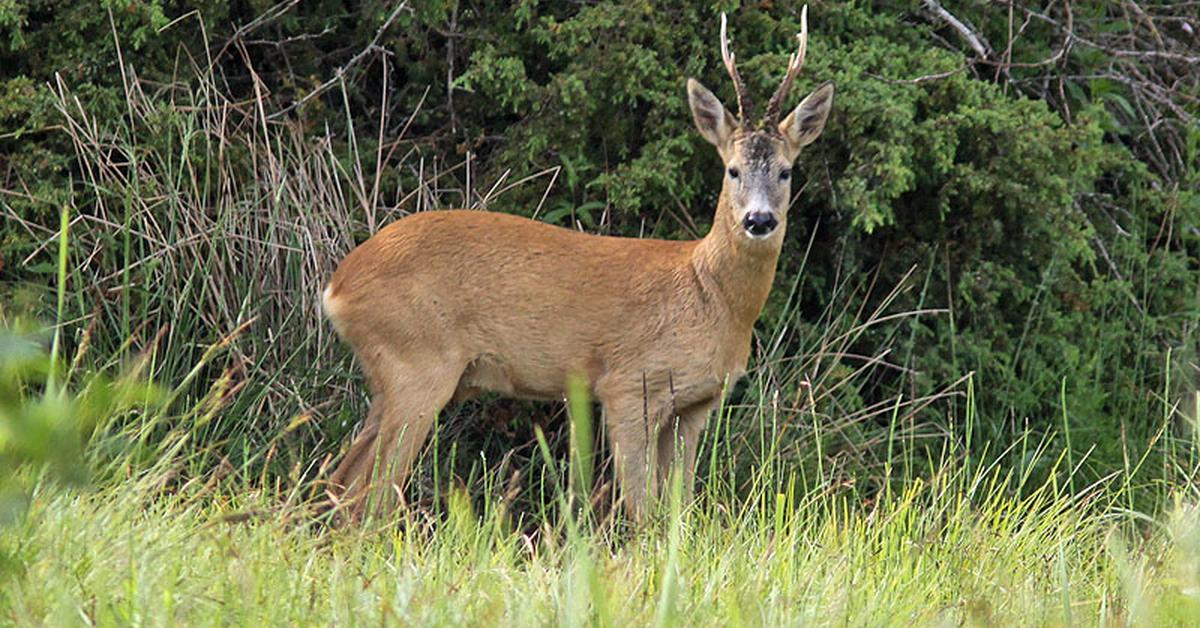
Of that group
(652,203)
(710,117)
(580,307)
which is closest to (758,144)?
(710,117)

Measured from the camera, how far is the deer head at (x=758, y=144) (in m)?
5.78

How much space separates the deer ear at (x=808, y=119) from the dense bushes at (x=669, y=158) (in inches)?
14.0

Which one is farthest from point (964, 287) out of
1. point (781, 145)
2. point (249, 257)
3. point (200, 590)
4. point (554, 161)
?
point (200, 590)

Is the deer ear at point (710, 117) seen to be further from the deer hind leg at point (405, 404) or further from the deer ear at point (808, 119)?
the deer hind leg at point (405, 404)

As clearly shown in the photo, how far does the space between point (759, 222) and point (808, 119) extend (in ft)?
1.63

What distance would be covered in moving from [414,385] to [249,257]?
1.05 m

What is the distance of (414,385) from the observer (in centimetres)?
569

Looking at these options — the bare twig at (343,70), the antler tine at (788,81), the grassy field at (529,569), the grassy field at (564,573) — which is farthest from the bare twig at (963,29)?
the grassy field at (564,573)

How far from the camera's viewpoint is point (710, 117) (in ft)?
19.8

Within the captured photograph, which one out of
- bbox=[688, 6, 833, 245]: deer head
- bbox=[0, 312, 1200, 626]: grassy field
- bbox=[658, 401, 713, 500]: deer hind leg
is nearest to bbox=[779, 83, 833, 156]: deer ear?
bbox=[688, 6, 833, 245]: deer head

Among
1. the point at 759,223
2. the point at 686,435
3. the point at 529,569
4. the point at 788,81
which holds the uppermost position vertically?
the point at 788,81

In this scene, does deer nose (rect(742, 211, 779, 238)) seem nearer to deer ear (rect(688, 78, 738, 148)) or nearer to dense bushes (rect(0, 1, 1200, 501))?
deer ear (rect(688, 78, 738, 148))

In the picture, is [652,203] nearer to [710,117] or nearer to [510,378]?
[710,117]

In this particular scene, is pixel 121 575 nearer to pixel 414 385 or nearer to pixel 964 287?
pixel 414 385
